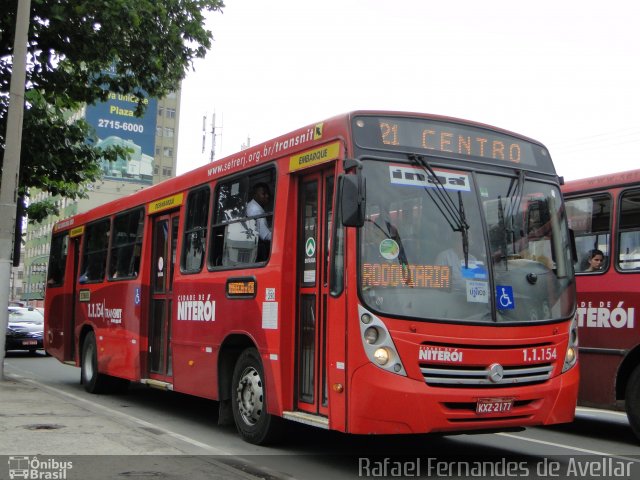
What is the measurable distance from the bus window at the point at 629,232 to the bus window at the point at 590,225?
0.64 ft

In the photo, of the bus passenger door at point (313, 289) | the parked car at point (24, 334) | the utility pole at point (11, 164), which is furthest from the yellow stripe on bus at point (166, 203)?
the parked car at point (24, 334)

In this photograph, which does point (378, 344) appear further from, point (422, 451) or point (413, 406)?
point (422, 451)

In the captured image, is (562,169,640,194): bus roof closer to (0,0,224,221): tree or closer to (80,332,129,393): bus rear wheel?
(80,332,129,393): bus rear wheel

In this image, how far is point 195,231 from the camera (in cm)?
983

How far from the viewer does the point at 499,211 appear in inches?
281

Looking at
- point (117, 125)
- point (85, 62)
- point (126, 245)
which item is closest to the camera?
point (126, 245)

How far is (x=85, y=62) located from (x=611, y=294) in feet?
38.3

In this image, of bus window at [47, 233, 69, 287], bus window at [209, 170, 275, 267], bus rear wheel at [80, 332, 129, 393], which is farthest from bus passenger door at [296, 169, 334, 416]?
bus window at [47, 233, 69, 287]

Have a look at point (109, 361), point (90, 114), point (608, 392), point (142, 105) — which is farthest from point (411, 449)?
point (90, 114)

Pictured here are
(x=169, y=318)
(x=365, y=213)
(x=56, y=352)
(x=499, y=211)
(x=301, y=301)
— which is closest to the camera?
(x=365, y=213)

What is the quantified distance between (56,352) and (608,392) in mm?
10975

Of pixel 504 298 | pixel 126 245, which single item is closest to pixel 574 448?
pixel 504 298

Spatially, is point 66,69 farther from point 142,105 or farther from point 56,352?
point 56,352

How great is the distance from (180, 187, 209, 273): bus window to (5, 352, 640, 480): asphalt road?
2041 millimetres
